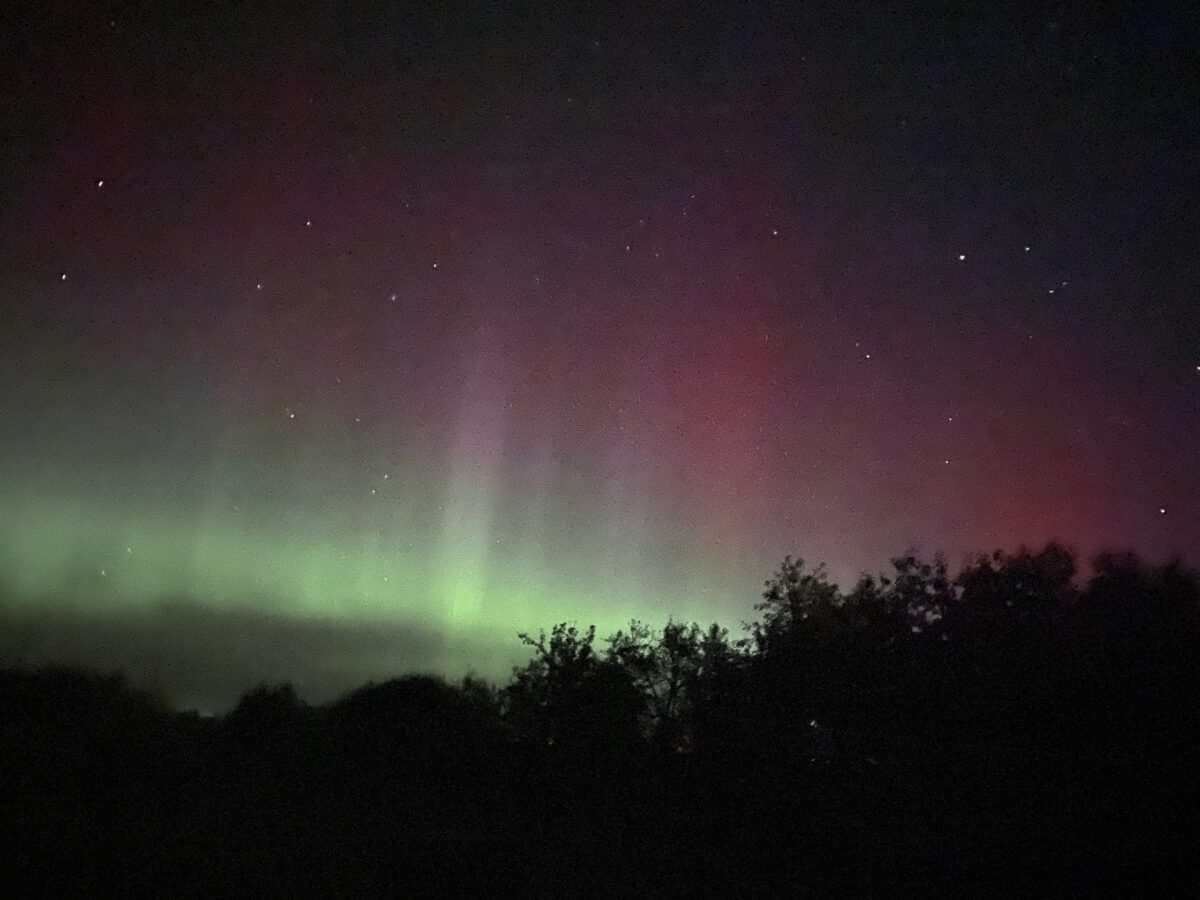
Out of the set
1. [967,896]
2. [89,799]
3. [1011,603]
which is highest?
[1011,603]

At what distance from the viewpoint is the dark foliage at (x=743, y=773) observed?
1641 centimetres

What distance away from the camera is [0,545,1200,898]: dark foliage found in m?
16.4

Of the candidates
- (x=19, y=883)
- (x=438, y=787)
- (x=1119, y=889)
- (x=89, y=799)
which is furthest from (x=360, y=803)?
(x=1119, y=889)

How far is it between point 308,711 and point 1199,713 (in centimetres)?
2245

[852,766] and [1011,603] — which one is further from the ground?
[1011,603]

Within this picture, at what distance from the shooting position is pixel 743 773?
83.0 ft

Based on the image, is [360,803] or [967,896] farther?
[360,803]

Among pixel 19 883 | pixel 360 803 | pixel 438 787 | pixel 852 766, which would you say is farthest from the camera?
pixel 438 787

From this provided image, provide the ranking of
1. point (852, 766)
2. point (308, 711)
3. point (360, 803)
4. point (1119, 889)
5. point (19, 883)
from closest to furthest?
point (19, 883) → point (1119, 889) → point (360, 803) → point (852, 766) → point (308, 711)

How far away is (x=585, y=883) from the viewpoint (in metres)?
17.2

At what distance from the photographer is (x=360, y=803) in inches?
875

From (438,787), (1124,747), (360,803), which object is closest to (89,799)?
(360,803)

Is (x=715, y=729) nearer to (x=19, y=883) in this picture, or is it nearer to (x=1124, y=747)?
(x=1124, y=747)

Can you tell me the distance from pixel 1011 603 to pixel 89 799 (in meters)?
21.9
